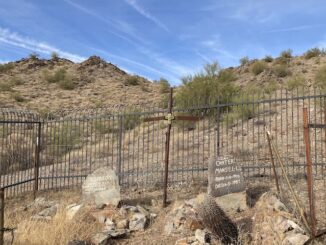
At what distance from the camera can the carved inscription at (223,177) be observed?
31.7 ft

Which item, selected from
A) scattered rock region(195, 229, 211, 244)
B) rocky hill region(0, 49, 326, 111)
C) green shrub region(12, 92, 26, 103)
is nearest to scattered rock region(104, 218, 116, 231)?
scattered rock region(195, 229, 211, 244)

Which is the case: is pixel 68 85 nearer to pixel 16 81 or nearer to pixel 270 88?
pixel 16 81

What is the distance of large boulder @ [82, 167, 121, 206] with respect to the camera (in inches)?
420

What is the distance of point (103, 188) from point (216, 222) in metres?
3.69

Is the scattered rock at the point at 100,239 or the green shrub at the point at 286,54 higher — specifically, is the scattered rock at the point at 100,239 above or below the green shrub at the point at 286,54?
below

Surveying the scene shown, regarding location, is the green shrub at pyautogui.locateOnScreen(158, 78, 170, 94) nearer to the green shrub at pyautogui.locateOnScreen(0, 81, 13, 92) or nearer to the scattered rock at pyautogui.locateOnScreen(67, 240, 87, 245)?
the green shrub at pyautogui.locateOnScreen(0, 81, 13, 92)

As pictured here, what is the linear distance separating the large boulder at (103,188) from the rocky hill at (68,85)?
21.3m

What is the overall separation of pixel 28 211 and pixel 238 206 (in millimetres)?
5115

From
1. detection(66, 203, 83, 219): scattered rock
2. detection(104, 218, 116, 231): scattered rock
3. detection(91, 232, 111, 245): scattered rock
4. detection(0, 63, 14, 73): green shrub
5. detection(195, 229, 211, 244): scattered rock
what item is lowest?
detection(91, 232, 111, 245): scattered rock

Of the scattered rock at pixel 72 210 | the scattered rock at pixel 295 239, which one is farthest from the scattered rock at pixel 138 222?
the scattered rock at pixel 295 239

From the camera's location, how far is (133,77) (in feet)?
139

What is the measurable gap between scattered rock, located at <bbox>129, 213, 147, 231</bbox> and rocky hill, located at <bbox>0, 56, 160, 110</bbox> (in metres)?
22.9

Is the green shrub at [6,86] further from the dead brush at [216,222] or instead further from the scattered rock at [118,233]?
the dead brush at [216,222]

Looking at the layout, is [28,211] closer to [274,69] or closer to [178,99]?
[178,99]
